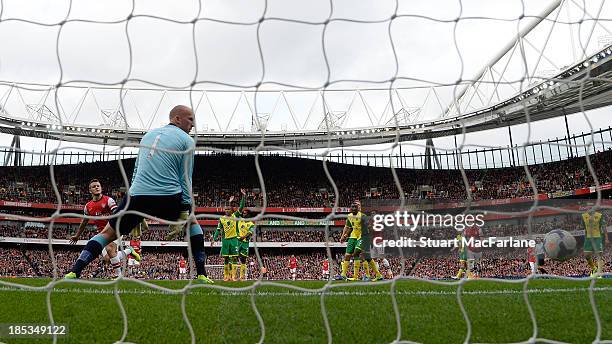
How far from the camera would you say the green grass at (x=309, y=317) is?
304 cm

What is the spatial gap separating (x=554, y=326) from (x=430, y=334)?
3.11ft

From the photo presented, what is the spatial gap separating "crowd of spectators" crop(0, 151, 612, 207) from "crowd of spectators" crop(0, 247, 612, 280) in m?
3.38

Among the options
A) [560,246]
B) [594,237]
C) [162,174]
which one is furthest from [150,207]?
[560,246]

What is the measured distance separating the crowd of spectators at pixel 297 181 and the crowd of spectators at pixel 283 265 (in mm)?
3378

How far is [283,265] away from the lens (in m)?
28.1

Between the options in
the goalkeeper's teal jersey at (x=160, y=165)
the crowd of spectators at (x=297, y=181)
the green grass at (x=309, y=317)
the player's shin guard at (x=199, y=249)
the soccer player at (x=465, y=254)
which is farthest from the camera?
the crowd of spectators at (x=297, y=181)

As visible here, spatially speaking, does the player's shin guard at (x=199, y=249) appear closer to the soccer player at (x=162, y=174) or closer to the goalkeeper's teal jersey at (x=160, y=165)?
the soccer player at (x=162, y=174)

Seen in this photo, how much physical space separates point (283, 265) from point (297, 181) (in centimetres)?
692

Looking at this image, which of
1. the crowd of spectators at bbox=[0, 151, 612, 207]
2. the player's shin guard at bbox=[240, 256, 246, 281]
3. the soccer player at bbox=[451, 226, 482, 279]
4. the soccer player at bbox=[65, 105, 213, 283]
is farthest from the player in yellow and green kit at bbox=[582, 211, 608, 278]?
the crowd of spectators at bbox=[0, 151, 612, 207]

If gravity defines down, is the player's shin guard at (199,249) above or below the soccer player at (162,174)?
below

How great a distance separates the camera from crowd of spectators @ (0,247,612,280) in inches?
787

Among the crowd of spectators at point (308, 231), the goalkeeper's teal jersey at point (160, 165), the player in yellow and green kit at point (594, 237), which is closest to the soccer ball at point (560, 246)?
the player in yellow and green kit at point (594, 237)

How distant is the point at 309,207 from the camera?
30922 mm

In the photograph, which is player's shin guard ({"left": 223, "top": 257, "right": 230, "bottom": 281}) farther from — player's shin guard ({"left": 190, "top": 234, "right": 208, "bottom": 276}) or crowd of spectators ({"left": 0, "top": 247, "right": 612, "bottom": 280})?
crowd of spectators ({"left": 0, "top": 247, "right": 612, "bottom": 280})
